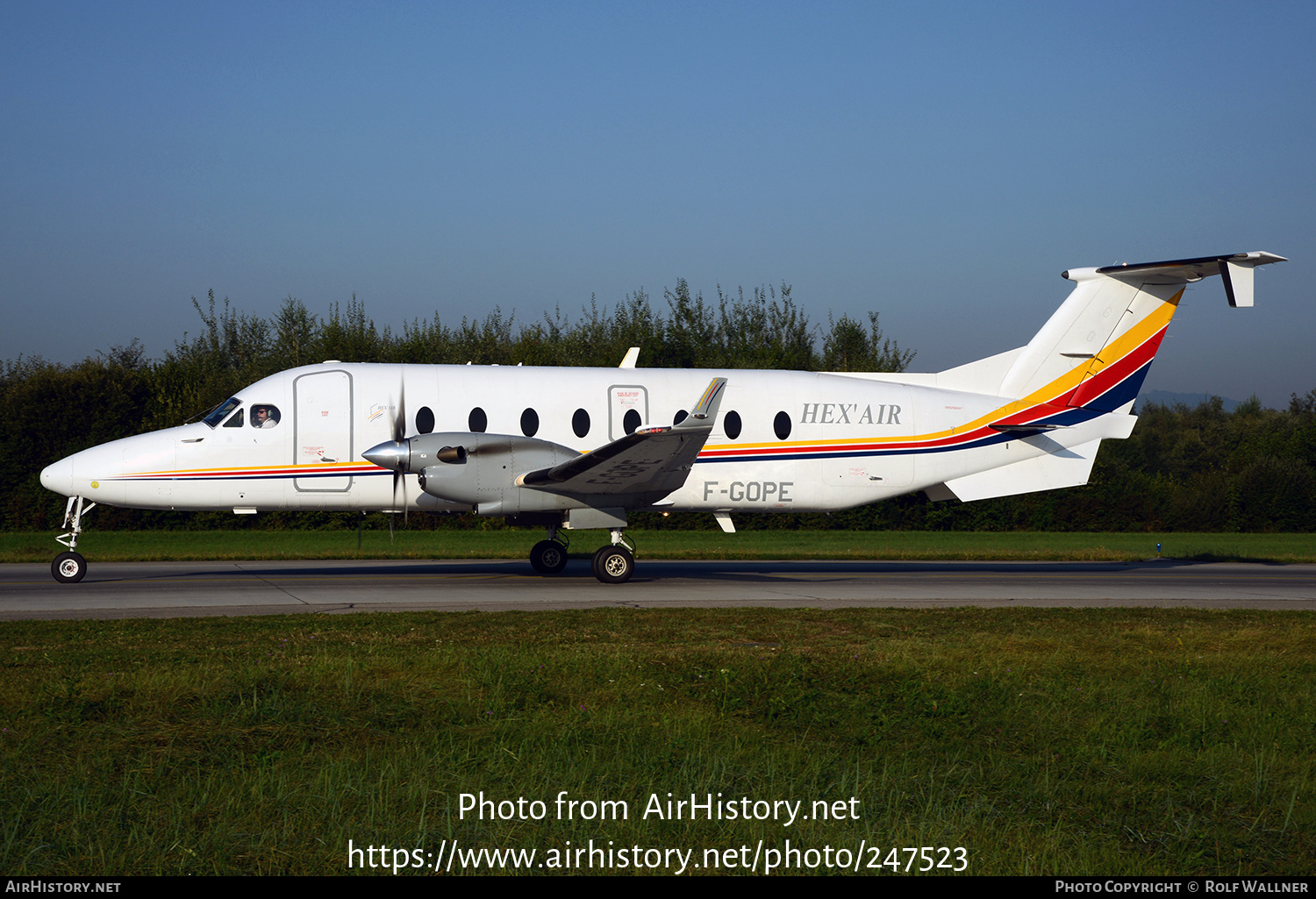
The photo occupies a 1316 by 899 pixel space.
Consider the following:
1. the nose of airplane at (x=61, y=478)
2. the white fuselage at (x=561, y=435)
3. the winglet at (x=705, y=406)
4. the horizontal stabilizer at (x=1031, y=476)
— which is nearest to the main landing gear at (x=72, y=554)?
the nose of airplane at (x=61, y=478)

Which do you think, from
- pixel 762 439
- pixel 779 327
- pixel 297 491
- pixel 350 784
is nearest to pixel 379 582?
pixel 297 491

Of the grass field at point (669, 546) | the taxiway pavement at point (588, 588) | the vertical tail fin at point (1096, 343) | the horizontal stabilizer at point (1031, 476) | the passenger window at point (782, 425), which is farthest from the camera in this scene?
the grass field at point (669, 546)

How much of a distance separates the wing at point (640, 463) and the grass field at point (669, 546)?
8.31 meters

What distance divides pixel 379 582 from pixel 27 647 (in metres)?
7.44

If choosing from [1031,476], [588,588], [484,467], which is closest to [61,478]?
[484,467]

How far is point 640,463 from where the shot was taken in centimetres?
1596

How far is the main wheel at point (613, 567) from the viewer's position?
671 inches

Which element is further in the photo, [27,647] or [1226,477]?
[1226,477]

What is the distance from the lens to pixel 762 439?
1838 cm

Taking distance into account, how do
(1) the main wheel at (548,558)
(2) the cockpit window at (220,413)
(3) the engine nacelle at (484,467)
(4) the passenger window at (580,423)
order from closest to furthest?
(3) the engine nacelle at (484,467)
(2) the cockpit window at (220,413)
(4) the passenger window at (580,423)
(1) the main wheel at (548,558)

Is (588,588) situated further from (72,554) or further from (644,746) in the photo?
(644,746)

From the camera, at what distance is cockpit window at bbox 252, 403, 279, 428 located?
16.8 meters

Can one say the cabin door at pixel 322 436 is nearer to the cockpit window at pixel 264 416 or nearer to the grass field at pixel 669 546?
the cockpit window at pixel 264 416
